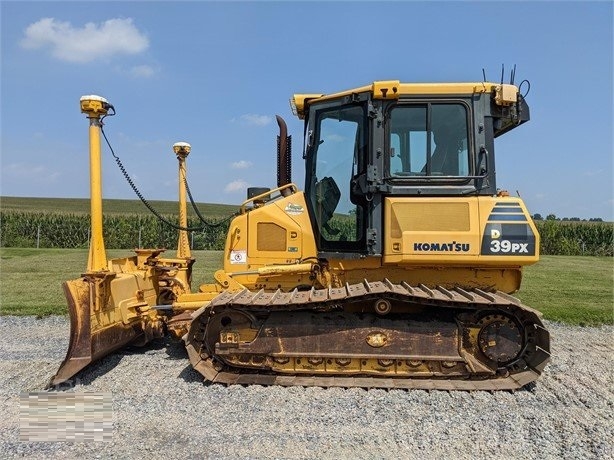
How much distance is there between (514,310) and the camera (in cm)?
544

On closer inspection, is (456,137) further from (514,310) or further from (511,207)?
(514,310)

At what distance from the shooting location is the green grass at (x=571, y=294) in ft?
33.3

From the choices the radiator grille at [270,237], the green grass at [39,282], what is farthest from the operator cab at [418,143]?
the green grass at [39,282]

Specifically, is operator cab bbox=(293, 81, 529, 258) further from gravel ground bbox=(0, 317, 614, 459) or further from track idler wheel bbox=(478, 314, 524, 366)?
gravel ground bbox=(0, 317, 614, 459)

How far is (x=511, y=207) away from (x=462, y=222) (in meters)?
0.59

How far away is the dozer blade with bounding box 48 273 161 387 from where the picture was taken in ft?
17.6

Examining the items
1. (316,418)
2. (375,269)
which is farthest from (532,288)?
(316,418)

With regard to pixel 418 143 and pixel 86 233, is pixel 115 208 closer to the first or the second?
pixel 86 233

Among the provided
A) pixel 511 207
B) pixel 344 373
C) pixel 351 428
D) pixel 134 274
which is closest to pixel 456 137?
pixel 511 207

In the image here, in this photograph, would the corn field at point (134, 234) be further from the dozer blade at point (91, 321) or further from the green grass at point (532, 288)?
the dozer blade at point (91, 321)

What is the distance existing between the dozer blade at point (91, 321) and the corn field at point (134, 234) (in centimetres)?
2703
